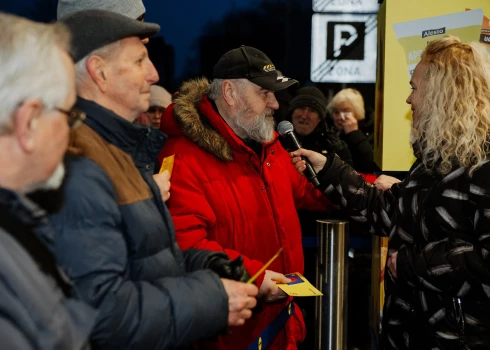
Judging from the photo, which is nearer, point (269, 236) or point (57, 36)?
point (57, 36)

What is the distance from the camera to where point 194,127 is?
277 centimetres

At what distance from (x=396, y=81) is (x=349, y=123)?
2.31m

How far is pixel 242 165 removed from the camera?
287 centimetres

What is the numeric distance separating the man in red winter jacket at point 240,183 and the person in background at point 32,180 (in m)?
1.24

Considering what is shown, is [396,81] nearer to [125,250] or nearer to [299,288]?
[299,288]

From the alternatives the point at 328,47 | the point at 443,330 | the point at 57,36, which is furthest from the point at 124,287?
the point at 328,47

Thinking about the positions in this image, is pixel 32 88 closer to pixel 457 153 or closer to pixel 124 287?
pixel 124 287

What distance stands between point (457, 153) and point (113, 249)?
1.43m

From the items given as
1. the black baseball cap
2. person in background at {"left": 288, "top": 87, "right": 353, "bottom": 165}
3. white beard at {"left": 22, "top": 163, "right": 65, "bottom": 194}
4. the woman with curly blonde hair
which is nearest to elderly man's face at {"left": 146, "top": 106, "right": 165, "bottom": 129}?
person in background at {"left": 288, "top": 87, "right": 353, "bottom": 165}

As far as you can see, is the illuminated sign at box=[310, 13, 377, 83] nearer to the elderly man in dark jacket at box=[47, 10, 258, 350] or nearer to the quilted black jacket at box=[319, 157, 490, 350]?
the quilted black jacket at box=[319, 157, 490, 350]

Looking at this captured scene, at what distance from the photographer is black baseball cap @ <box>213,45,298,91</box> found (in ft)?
9.69

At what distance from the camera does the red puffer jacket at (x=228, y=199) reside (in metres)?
2.62

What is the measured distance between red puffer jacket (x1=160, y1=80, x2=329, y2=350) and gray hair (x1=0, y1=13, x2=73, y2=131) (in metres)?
1.30

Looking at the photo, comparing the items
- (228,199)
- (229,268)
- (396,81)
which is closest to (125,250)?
(229,268)
